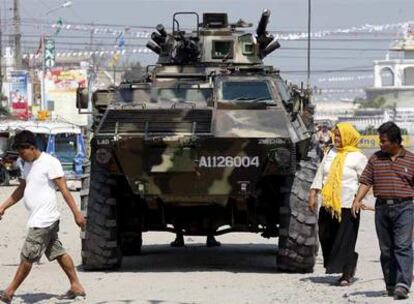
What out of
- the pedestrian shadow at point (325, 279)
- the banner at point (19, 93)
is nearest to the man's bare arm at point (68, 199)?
the pedestrian shadow at point (325, 279)

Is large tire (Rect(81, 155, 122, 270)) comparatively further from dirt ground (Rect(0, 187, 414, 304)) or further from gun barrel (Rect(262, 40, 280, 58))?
gun barrel (Rect(262, 40, 280, 58))

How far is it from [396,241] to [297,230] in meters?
2.56

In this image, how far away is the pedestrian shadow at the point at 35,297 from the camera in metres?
11.2

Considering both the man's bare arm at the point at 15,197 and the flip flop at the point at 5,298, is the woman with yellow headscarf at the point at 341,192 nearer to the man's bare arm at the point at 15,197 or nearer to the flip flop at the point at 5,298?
the man's bare arm at the point at 15,197

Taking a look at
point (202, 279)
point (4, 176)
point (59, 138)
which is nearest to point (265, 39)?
point (202, 279)

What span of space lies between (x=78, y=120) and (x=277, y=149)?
54.1 m

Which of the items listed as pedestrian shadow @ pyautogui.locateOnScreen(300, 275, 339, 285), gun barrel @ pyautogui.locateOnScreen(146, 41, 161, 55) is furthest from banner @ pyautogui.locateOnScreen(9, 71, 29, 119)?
pedestrian shadow @ pyautogui.locateOnScreen(300, 275, 339, 285)

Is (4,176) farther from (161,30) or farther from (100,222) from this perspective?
(100,222)

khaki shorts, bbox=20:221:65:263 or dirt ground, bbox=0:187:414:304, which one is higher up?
khaki shorts, bbox=20:221:65:263

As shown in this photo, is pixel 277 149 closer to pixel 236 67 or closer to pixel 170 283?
pixel 170 283

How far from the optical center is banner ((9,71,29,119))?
202ft

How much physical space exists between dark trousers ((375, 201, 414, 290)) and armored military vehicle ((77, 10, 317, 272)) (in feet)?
6.99

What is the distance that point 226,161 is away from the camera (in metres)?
13.0

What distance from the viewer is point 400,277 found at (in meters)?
10.7
